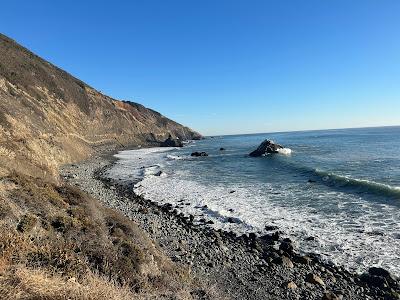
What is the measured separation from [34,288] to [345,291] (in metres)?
10.9

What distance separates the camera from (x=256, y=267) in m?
14.3

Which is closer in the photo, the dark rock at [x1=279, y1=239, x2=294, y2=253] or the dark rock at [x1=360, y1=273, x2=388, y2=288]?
the dark rock at [x1=360, y1=273, x2=388, y2=288]

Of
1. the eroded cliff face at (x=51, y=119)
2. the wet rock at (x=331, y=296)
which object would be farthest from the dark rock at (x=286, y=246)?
the eroded cliff face at (x=51, y=119)

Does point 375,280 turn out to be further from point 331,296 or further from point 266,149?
point 266,149

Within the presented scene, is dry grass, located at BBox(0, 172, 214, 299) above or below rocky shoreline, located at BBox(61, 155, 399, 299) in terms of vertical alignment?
above

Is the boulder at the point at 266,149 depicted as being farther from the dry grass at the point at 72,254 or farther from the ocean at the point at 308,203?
the dry grass at the point at 72,254

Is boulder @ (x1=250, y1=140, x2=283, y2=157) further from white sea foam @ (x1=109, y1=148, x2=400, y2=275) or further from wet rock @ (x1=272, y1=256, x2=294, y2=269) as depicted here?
wet rock @ (x1=272, y1=256, x2=294, y2=269)

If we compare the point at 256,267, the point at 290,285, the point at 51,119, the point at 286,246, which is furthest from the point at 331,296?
the point at 51,119

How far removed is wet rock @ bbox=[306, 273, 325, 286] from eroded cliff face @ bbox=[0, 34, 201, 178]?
13481 mm

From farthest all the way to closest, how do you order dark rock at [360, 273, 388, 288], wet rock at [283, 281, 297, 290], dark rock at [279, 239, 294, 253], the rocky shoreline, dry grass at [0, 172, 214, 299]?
dark rock at [279, 239, 294, 253]
dark rock at [360, 273, 388, 288]
wet rock at [283, 281, 297, 290]
the rocky shoreline
dry grass at [0, 172, 214, 299]

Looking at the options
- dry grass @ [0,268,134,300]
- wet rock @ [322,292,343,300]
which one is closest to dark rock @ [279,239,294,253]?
wet rock @ [322,292,343,300]

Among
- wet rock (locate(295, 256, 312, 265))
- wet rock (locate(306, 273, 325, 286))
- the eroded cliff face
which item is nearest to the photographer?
wet rock (locate(306, 273, 325, 286))

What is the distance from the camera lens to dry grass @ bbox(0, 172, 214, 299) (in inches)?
245

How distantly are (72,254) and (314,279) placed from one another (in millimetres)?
8870
